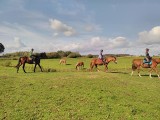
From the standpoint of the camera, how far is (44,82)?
81.8 ft

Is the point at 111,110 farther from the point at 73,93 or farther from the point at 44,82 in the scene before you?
the point at 44,82

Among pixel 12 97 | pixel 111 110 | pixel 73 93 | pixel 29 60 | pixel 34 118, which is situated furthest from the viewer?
pixel 29 60

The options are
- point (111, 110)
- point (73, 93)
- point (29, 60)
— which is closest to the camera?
point (111, 110)

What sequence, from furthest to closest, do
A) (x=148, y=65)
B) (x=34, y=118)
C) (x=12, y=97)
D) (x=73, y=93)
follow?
(x=148, y=65) < (x=73, y=93) < (x=12, y=97) < (x=34, y=118)

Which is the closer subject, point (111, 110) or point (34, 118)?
point (34, 118)

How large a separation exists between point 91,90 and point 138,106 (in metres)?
4.26

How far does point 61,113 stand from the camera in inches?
707

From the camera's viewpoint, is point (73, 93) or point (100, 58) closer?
point (73, 93)

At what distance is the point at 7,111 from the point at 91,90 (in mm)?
7355

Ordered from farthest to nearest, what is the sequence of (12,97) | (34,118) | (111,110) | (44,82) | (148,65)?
(148,65)
(44,82)
(12,97)
(111,110)
(34,118)

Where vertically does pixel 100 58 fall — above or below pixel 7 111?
above

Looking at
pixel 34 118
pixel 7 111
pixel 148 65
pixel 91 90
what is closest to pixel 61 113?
pixel 34 118

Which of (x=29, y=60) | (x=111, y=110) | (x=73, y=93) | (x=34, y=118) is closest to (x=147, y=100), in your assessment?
(x=111, y=110)

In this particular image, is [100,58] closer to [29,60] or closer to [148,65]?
[148,65]
